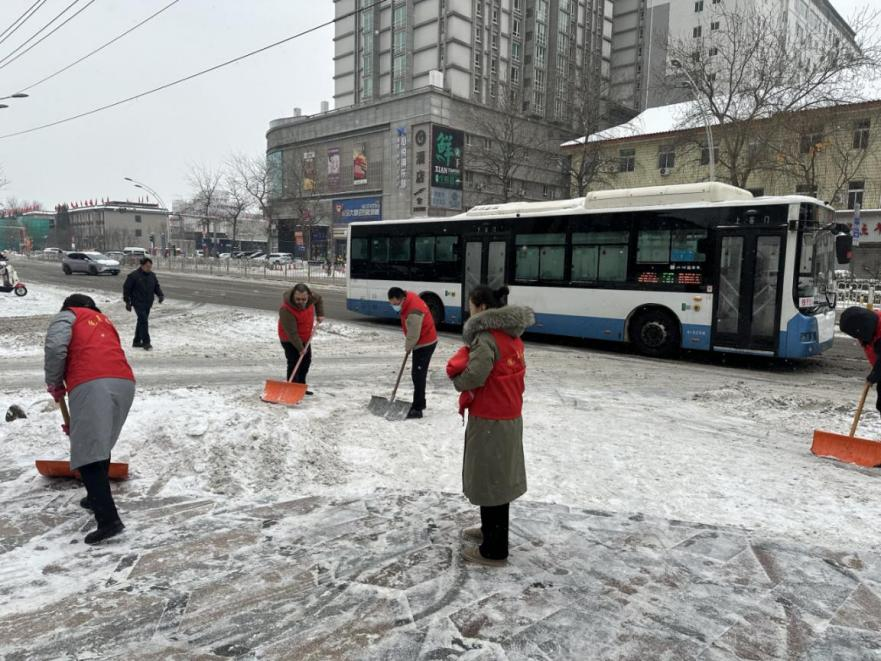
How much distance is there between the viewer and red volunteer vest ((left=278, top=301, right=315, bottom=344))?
7914 mm

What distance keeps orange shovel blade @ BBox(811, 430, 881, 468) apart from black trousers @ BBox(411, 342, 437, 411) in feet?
13.9

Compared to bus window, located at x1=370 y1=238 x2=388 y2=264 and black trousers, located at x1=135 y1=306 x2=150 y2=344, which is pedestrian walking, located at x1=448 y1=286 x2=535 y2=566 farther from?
bus window, located at x1=370 y1=238 x2=388 y2=264

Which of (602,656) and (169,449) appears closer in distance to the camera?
(602,656)

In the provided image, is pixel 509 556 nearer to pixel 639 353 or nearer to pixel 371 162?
pixel 639 353

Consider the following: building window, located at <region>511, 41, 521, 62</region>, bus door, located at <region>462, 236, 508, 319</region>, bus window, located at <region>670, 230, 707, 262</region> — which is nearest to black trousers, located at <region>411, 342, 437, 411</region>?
bus window, located at <region>670, 230, 707, 262</region>

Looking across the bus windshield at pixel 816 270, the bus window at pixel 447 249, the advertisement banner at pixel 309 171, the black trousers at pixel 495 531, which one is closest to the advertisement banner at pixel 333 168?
the advertisement banner at pixel 309 171

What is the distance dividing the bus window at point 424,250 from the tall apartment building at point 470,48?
155 feet

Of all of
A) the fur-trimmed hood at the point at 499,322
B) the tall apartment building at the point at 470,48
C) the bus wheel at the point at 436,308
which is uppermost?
the tall apartment building at the point at 470,48

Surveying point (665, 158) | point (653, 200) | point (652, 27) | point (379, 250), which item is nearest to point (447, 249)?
point (379, 250)

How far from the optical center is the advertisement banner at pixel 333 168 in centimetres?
6438

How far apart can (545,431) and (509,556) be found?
2.93 metres

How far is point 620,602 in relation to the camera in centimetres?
332

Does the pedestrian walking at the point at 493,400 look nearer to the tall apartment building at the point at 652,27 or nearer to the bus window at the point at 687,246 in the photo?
the bus window at the point at 687,246

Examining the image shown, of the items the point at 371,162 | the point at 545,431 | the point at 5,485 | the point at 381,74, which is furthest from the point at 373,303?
the point at 381,74
